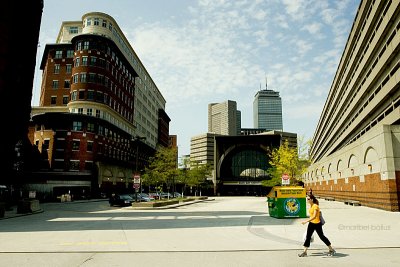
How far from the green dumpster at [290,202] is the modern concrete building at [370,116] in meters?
7.81

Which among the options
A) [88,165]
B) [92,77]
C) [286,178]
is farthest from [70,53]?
[286,178]

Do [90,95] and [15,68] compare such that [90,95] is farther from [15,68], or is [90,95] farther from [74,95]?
[15,68]

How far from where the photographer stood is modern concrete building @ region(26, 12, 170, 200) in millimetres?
56062

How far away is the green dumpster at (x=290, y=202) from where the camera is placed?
64.9ft

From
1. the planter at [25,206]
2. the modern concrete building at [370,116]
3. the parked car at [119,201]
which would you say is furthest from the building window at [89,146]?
the modern concrete building at [370,116]

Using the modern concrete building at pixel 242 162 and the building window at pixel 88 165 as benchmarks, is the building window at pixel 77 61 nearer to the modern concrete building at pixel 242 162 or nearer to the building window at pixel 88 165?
the building window at pixel 88 165

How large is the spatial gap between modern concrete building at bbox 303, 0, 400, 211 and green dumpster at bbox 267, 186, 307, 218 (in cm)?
781

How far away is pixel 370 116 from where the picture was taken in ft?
142

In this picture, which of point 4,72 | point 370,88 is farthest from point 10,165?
point 370,88

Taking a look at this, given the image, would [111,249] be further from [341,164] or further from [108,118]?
[108,118]

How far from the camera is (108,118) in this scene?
63.7 meters

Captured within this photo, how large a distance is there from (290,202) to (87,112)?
158 feet

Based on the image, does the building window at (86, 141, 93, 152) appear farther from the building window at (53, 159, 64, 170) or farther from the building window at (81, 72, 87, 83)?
the building window at (81, 72, 87, 83)

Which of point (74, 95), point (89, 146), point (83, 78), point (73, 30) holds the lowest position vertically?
point (89, 146)
